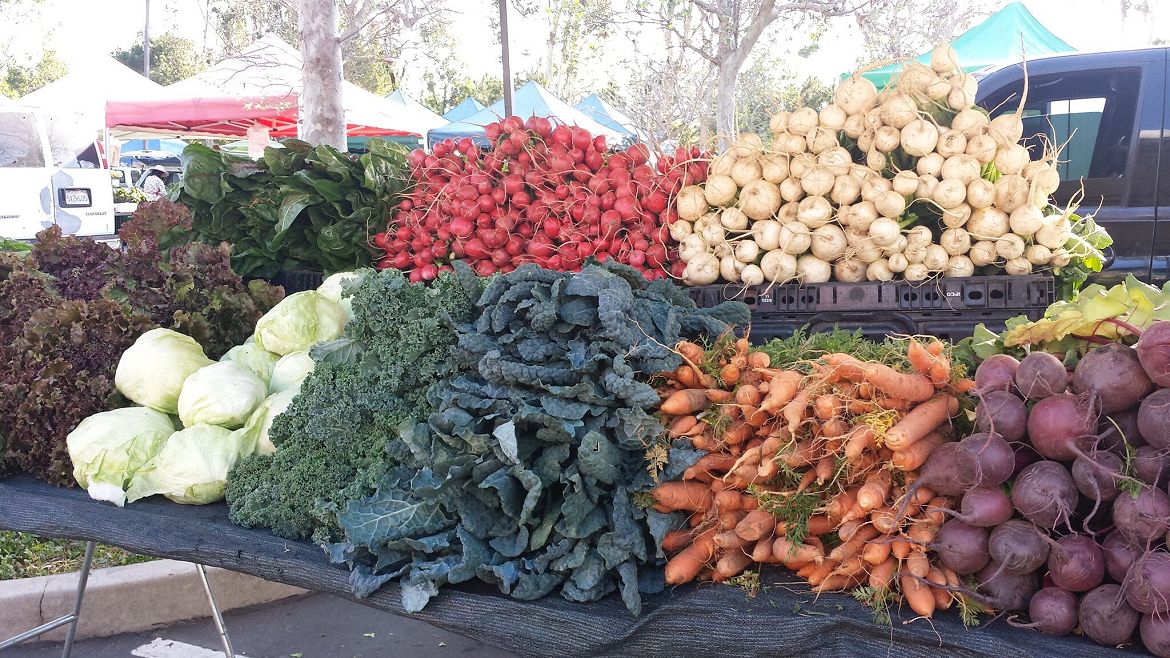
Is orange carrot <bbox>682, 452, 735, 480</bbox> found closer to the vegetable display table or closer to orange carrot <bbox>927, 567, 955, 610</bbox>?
the vegetable display table

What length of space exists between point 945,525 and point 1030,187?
1.82 metres

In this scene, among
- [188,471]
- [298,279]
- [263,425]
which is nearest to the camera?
[188,471]

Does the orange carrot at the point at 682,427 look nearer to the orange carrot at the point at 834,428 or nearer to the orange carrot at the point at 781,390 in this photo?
the orange carrot at the point at 781,390

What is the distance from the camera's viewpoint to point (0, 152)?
43.8ft

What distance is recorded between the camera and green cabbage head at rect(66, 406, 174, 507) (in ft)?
8.69

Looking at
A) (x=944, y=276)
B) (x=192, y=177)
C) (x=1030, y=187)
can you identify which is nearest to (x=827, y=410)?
(x=944, y=276)

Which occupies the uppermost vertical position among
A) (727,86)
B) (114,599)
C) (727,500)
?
(727,86)

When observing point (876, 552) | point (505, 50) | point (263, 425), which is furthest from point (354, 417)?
point (505, 50)

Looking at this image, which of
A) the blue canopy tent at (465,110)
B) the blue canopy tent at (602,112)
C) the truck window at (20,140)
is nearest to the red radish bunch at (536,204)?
the truck window at (20,140)

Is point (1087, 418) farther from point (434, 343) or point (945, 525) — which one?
point (434, 343)

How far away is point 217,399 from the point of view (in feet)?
9.39

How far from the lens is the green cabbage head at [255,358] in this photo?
127 inches

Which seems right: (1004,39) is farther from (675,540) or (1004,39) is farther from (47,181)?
(47,181)

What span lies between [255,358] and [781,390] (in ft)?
7.10
